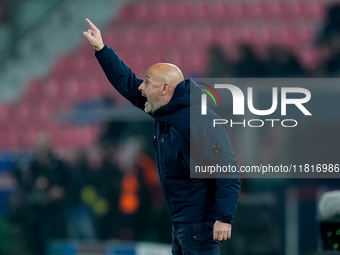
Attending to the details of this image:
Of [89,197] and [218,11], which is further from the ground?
[218,11]

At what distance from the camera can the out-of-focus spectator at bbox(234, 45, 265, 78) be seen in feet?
20.6

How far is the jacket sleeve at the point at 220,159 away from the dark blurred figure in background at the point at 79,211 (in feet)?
10.4

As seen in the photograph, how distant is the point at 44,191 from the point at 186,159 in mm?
3159

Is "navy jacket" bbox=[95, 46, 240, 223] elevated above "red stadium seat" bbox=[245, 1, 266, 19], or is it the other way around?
"red stadium seat" bbox=[245, 1, 266, 19]

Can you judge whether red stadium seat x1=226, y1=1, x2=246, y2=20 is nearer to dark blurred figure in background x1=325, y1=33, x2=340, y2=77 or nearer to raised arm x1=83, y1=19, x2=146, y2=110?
dark blurred figure in background x1=325, y1=33, x2=340, y2=77

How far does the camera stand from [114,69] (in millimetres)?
3312

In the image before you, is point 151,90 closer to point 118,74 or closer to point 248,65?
point 118,74

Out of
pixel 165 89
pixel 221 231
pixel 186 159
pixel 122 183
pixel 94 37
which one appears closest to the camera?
pixel 221 231

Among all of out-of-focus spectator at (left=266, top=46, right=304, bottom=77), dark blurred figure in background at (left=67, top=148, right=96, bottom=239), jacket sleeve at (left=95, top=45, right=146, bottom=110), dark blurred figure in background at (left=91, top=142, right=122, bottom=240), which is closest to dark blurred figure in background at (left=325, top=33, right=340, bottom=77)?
out-of-focus spectator at (left=266, top=46, right=304, bottom=77)

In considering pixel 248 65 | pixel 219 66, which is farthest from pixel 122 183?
pixel 248 65

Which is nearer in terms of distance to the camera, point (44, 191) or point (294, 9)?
point (44, 191)

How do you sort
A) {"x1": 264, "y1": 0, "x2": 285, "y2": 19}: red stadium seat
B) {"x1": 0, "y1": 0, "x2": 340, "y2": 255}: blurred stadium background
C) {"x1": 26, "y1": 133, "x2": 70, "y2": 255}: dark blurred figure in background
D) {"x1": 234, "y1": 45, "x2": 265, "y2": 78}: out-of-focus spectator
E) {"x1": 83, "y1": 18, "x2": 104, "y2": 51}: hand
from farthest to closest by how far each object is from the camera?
{"x1": 264, "y1": 0, "x2": 285, "y2": 19}: red stadium seat, {"x1": 234, "y1": 45, "x2": 265, "y2": 78}: out-of-focus spectator, {"x1": 26, "y1": 133, "x2": 70, "y2": 255}: dark blurred figure in background, {"x1": 0, "y1": 0, "x2": 340, "y2": 255}: blurred stadium background, {"x1": 83, "y1": 18, "x2": 104, "y2": 51}: hand

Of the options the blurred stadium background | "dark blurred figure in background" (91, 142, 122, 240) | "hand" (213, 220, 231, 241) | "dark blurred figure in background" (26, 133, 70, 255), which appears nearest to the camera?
"hand" (213, 220, 231, 241)

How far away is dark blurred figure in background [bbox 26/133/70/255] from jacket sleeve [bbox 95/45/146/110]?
98.5 inches
